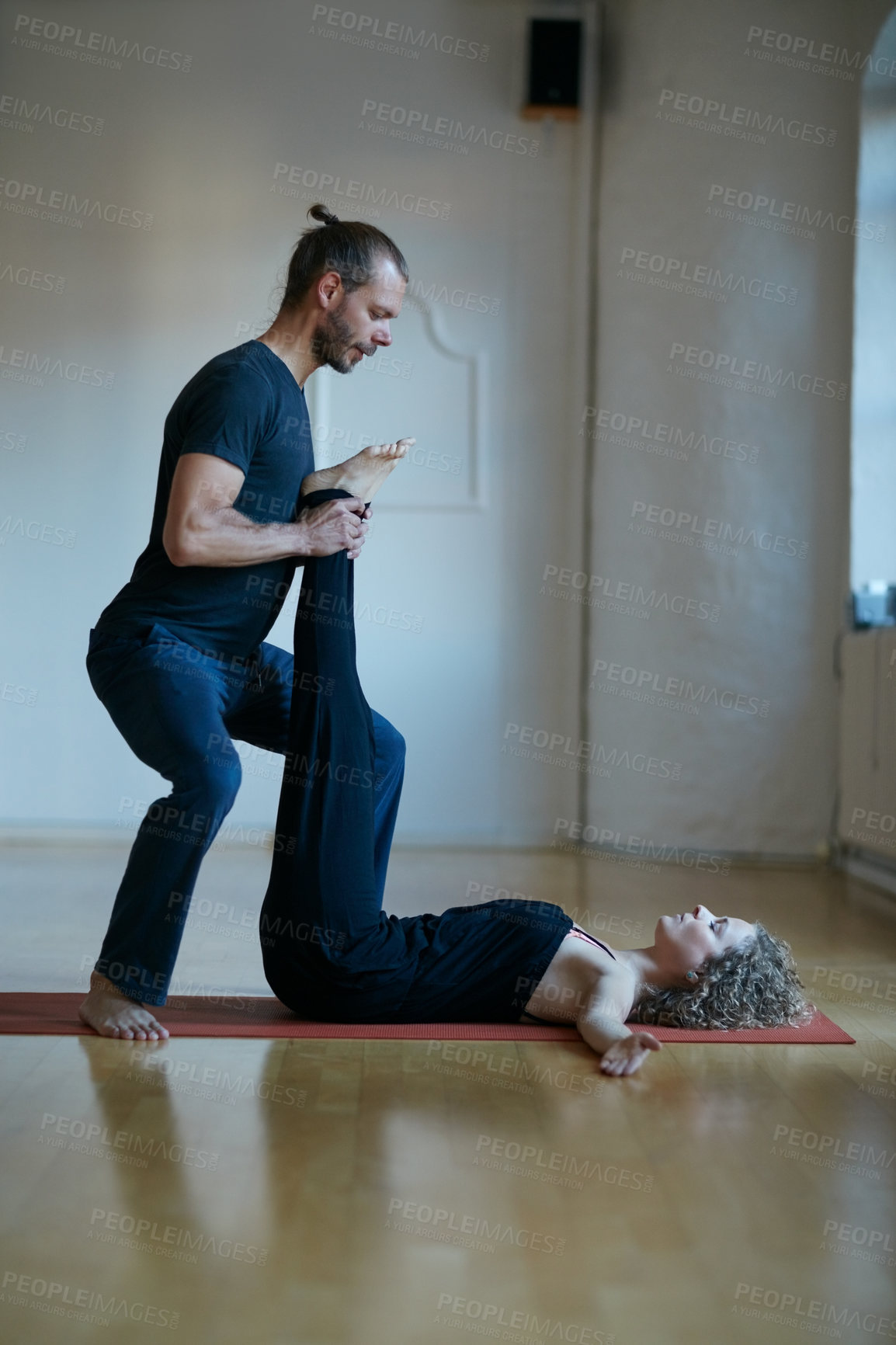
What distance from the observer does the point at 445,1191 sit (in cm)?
164

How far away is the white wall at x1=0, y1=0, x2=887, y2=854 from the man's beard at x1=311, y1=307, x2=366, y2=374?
224 cm

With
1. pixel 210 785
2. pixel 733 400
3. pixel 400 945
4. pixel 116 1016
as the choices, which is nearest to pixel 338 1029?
pixel 400 945

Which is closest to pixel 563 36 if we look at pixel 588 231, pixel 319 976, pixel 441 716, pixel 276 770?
pixel 588 231

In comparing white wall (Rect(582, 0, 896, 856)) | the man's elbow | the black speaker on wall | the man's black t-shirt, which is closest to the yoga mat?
the man's black t-shirt

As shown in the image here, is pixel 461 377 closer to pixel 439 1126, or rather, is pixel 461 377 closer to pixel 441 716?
pixel 441 716

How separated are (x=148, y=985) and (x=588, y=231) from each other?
3.62 m

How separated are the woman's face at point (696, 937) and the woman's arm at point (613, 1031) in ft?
0.34

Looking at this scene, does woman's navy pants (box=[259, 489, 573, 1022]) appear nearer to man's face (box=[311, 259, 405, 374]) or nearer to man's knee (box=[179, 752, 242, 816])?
man's knee (box=[179, 752, 242, 816])

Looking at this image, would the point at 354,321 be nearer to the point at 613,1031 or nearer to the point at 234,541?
the point at 234,541

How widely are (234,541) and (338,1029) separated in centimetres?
94

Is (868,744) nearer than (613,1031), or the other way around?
(613,1031)

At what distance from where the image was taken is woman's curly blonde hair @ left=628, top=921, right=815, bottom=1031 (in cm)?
237

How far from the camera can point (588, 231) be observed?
4934mm

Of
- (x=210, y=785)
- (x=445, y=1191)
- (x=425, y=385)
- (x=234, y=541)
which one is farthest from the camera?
(x=425, y=385)
